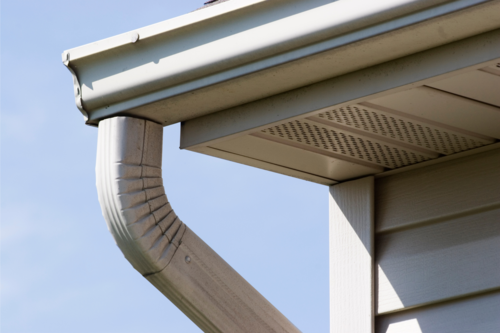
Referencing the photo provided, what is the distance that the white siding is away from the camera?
2.71 meters

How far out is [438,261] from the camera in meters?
A: 2.82

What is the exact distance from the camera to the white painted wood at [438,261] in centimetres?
271

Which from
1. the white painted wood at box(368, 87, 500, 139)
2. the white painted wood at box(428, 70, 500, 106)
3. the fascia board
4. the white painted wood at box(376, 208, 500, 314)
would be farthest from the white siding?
the fascia board

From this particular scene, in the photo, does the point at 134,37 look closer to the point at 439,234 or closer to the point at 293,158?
the point at 293,158

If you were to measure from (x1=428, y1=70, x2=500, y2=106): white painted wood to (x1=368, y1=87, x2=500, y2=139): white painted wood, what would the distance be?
1.2 inches

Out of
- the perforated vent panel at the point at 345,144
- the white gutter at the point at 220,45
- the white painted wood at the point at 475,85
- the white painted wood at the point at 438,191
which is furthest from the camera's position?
the white painted wood at the point at 438,191

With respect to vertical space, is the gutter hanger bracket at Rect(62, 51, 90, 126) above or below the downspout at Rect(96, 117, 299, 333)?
above

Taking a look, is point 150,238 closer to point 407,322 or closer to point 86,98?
point 86,98

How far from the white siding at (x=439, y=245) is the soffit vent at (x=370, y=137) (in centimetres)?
10

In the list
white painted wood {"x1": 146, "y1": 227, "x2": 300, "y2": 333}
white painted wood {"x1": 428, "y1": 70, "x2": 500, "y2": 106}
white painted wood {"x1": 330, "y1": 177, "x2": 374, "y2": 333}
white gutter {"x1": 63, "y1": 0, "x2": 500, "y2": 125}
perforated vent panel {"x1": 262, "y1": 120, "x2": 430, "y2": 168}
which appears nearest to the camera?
white gutter {"x1": 63, "y1": 0, "x2": 500, "y2": 125}

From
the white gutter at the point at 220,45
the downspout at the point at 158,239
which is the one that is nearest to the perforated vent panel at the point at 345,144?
the white gutter at the point at 220,45

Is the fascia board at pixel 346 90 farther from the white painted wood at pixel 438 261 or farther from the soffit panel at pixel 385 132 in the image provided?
the white painted wood at pixel 438 261

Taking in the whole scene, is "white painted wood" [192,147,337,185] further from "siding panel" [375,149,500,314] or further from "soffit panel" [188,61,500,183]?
"siding panel" [375,149,500,314]

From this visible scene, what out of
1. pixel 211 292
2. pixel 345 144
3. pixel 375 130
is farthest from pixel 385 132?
pixel 211 292
